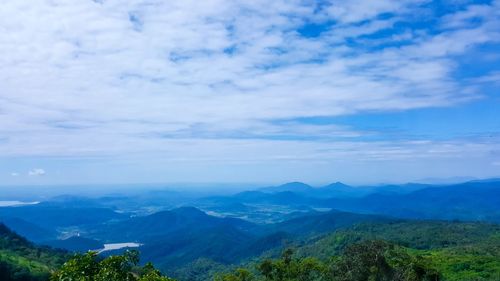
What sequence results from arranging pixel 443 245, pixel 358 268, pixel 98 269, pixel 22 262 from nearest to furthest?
pixel 98 269, pixel 358 268, pixel 22 262, pixel 443 245

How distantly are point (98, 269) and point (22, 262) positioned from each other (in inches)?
3353

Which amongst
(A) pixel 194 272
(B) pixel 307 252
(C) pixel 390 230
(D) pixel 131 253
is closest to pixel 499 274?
(D) pixel 131 253

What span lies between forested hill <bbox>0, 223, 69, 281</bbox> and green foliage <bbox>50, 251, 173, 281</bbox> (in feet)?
236

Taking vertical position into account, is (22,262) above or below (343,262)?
below

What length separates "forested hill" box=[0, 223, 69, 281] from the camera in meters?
76.8

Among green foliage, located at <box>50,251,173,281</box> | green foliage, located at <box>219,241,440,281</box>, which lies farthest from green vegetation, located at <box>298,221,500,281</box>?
green foliage, located at <box>50,251,173,281</box>

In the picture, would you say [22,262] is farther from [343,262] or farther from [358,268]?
[358,268]

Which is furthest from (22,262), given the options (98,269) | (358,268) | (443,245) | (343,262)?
(443,245)

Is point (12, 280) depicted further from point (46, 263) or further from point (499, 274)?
point (499, 274)

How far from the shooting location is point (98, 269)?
1728 centimetres

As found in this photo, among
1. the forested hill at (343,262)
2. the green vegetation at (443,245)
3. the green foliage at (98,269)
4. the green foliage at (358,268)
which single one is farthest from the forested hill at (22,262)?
the green foliage at (98,269)

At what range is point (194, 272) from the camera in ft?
618

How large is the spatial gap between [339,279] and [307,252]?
118m

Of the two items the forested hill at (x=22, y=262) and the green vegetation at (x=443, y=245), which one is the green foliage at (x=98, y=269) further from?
the forested hill at (x=22, y=262)
